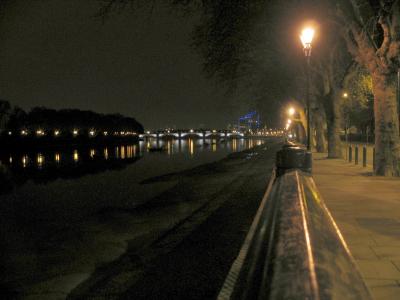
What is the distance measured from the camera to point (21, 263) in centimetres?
1041

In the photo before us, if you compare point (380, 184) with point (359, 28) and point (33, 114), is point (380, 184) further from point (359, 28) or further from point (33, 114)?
point (33, 114)

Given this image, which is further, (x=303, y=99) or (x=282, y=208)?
(x=303, y=99)

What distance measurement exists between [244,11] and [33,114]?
14905cm

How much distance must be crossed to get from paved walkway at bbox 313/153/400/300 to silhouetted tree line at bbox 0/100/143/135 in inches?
4597

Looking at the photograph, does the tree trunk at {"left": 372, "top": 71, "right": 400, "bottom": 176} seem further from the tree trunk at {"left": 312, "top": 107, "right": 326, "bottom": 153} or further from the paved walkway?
the tree trunk at {"left": 312, "top": 107, "right": 326, "bottom": 153}

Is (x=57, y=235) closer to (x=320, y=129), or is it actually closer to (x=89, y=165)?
(x=320, y=129)

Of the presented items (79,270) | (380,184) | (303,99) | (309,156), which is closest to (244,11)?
(380,184)

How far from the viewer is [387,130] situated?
54.4 feet

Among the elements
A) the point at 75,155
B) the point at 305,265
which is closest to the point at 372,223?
the point at 305,265

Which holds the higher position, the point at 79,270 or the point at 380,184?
the point at 380,184

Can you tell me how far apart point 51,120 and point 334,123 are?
14136 centimetres

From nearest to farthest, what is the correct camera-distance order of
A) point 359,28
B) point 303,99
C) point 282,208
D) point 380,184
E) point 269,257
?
point 269,257 < point 282,208 < point 380,184 < point 359,28 < point 303,99

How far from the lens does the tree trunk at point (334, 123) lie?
2969 centimetres

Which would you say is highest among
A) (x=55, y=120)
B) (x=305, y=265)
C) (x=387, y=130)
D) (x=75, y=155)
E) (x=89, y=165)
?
(x=55, y=120)
